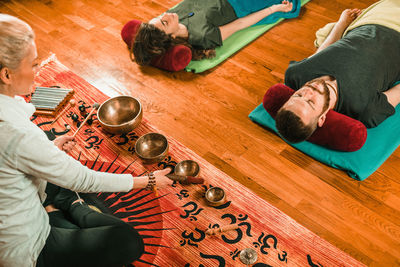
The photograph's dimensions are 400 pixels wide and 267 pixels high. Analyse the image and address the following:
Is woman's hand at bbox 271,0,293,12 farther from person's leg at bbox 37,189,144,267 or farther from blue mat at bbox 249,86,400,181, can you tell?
person's leg at bbox 37,189,144,267

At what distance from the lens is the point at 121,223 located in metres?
1.43

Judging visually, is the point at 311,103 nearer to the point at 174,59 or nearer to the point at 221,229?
the point at 221,229

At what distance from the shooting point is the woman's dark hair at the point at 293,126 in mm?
1895

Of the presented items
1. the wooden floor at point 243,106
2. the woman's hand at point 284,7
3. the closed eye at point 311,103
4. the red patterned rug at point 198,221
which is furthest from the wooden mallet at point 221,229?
the woman's hand at point 284,7

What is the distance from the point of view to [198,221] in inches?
71.7

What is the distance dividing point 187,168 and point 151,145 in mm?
326

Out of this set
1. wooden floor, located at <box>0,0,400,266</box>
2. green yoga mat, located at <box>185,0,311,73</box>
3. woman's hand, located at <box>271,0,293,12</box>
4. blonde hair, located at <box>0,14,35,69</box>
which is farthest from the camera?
woman's hand, located at <box>271,0,293,12</box>

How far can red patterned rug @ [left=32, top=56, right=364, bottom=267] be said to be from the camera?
1666 mm

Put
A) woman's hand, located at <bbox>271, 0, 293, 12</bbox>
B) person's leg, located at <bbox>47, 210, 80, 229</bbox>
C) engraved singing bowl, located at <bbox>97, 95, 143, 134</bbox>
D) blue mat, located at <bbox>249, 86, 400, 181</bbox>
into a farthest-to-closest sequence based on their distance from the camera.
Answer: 1. woman's hand, located at <bbox>271, 0, 293, 12</bbox>
2. engraved singing bowl, located at <bbox>97, 95, 143, 134</bbox>
3. blue mat, located at <bbox>249, 86, 400, 181</bbox>
4. person's leg, located at <bbox>47, 210, 80, 229</bbox>

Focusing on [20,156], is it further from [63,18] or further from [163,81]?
[63,18]

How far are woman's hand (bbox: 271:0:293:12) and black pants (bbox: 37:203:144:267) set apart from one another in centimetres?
278

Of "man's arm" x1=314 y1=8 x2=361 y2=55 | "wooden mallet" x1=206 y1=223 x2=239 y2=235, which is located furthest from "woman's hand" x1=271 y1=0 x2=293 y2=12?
"wooden mallet" x1=206 y1=223 x2=239 y2=235

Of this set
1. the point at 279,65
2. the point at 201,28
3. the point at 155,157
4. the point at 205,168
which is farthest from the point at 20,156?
the point at 279,65

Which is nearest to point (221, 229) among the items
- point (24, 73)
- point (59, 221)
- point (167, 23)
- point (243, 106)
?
point (59, 221)
